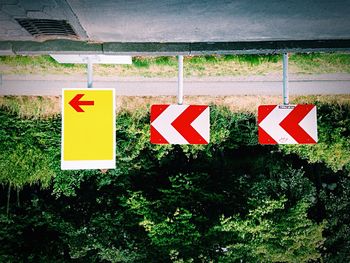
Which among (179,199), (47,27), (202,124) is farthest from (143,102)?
(47,27)

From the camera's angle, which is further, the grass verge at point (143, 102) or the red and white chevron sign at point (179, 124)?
the grass verge at point (143, 102)

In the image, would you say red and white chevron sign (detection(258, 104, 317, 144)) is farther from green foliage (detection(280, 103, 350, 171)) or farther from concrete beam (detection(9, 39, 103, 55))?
green foliage (detection(280, 103, 350, 171))

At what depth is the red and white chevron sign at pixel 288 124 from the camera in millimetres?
5684

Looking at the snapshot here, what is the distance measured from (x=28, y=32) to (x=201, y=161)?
603cm

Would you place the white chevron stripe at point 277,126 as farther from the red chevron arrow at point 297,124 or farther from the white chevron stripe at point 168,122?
the white chevron stripe at point 168,122

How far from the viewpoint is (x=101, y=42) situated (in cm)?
592

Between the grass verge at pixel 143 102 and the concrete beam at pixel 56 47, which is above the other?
the concrete beam at pixel 56 47

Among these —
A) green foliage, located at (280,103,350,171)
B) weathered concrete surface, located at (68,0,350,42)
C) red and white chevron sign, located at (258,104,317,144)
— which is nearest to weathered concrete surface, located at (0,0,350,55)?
weathered concrete surface, located at (68,0,350,42)

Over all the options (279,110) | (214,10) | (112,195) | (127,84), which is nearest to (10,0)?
(214,10)

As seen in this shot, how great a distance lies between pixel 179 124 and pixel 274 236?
164 inches

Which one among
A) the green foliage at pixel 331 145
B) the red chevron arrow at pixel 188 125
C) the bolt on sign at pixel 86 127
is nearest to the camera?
the bolt on sign at pixel 86 127

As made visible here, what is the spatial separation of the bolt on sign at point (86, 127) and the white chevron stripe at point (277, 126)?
7.67ft

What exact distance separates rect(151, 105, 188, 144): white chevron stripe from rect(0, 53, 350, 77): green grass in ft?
14.9

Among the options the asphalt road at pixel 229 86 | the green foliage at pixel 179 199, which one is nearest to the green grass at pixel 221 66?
the asphalt road at pixel 229 86
